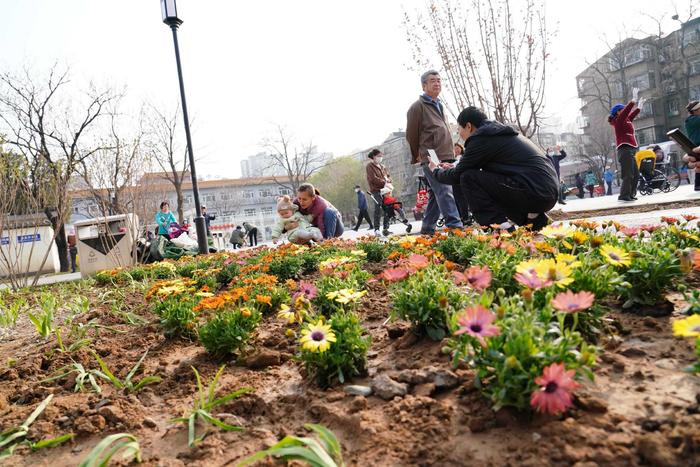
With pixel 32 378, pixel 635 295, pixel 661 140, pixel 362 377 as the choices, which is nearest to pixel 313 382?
pixel 362 377

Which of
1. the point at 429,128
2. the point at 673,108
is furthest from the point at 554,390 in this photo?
the point at 673,108

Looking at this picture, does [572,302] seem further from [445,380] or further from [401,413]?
[401,413]

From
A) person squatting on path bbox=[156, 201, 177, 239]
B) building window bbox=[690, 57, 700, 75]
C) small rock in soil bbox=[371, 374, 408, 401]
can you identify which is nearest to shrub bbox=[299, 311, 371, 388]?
small rock in soil bbox=[371, 374, 408, 401]

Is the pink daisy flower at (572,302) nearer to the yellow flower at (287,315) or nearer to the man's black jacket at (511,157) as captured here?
the yellow flower at (287,315)

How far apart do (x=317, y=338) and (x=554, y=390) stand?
2.57ft

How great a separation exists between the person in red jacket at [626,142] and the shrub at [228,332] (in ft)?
27.8

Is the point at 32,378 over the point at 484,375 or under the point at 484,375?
under

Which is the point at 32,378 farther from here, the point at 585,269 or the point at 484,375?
the point at 585,269

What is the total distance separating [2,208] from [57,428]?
5.80 metres

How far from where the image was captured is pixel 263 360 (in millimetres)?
1886

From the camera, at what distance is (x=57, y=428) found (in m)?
1.56

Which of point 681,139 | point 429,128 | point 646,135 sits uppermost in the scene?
point 646,135

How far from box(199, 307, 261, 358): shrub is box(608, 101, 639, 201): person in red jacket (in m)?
8.47

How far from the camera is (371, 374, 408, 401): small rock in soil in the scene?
1.39 metres
